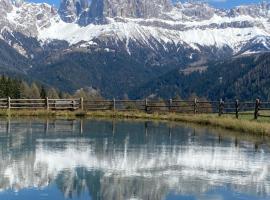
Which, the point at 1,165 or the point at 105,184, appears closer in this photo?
the point at 105,184

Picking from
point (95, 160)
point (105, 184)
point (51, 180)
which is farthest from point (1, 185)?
point (95, 160)

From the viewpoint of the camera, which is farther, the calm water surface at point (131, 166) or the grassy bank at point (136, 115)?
the grassy bank at point (136, 115)

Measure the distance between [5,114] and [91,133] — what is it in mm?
23377

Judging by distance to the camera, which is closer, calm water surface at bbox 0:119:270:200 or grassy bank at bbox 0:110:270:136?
calm water surface at bbox 0:119:270:200

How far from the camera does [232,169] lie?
27.9 m

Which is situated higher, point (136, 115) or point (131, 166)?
point (136, 115)

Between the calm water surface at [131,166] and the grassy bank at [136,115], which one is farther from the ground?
the grassy bank at [136,115]

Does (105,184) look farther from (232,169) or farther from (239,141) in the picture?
(239,141)

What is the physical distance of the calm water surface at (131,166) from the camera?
22.4 meters

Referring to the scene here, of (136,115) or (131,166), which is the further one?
(136,115)

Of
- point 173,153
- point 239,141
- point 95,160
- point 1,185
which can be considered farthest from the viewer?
point 239,141

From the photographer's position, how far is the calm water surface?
22375 millimetres

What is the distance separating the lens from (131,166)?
2792cm

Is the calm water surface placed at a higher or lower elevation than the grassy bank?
lower
